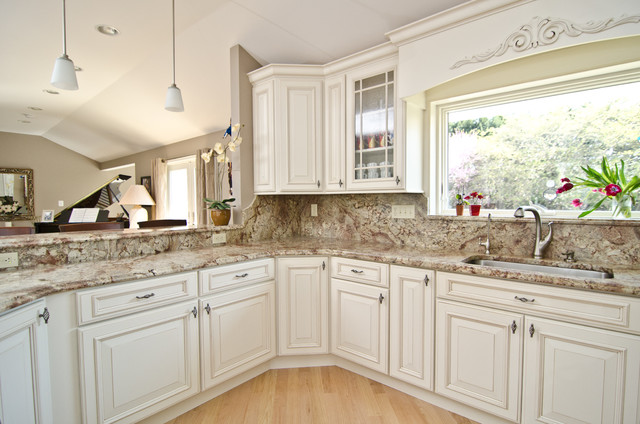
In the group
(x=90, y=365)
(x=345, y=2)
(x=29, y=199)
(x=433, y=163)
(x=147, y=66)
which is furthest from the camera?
(x=29, y=199)

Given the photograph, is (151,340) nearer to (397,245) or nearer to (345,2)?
(397,245)

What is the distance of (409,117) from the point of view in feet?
7.11

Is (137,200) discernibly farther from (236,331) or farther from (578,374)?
(578,374)

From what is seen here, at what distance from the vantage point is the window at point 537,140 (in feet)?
5.74

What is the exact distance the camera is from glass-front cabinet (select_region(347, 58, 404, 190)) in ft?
7.16

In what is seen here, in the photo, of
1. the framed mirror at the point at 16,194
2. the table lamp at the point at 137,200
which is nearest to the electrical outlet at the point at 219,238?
the table lamp at the point at 137,200

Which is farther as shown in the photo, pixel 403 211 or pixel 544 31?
pixel 403 211

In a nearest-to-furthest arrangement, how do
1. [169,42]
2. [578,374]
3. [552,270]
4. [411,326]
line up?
[578,374] < [552,270] < [411,326] < [169,42]

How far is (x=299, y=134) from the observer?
250cm

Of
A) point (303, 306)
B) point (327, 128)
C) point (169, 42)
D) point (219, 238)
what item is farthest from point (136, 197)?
point (303, 306)

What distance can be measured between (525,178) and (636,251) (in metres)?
0.67

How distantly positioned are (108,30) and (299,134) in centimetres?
202

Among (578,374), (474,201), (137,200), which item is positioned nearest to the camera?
(578,374)

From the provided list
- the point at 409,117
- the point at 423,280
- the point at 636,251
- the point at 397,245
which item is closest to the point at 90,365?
the point at 423,280
